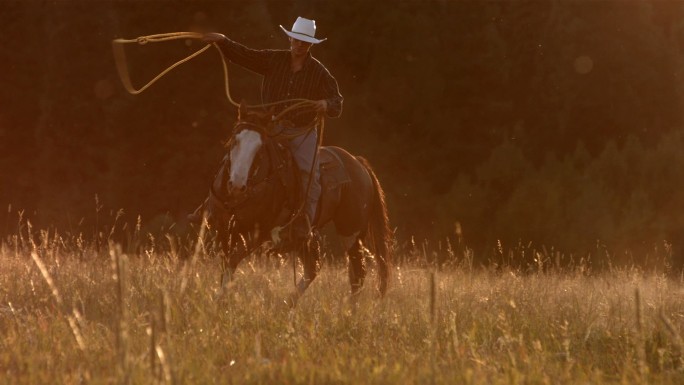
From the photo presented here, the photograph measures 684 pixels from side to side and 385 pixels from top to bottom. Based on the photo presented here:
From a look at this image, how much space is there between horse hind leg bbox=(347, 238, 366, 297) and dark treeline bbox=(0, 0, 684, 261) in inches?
327

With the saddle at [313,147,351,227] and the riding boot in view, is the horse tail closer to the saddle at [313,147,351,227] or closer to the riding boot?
the saddle at [313,147,351,227]

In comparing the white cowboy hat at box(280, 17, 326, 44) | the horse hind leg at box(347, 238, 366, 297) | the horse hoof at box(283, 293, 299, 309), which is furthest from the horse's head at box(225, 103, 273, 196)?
the horse hind leg at box(347, 238, 366, 297)

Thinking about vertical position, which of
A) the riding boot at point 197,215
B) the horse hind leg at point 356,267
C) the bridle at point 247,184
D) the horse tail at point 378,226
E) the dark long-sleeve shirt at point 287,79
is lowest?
the horse hind leg at point 356,267

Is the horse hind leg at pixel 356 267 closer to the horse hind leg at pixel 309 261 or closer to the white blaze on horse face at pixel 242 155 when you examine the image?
the horse hind leg at pixel 309 261

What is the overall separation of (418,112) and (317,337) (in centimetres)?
1503

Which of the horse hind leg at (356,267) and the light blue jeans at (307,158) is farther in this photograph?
the horse hind leg at (356,267)

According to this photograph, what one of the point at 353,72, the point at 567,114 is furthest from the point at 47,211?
the point at 567,114

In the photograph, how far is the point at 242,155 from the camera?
962 centimetres

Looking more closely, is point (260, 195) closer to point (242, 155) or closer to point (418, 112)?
point (242, 155)

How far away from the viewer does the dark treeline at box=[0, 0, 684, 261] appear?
67.6ft

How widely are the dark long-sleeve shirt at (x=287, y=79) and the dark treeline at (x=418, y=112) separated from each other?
9.69 m

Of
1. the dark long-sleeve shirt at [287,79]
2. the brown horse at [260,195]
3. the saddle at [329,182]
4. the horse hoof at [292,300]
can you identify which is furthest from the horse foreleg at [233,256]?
the dark long-sleeve shirt at [287,79]

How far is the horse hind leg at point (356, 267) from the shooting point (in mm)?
11941

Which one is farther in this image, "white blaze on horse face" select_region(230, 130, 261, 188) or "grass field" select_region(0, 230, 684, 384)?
"white blaze on horse face" select_region(230, 130, 261, 188)
